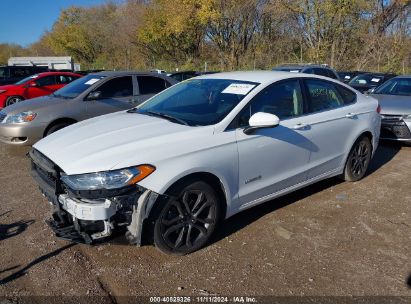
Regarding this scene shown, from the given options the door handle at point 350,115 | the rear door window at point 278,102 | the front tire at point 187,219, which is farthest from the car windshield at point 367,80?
the front tire at point 187,219

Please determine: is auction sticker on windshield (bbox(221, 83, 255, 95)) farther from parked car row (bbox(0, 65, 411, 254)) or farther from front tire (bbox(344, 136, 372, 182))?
front tire (bbox(344, 136, 372, 182))

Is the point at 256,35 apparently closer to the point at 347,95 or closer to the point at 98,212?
the point at 347,95

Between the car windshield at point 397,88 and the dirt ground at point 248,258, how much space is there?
4.60 m

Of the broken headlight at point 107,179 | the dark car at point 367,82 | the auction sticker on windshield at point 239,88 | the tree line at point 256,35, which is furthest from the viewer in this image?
the tree line at point 256,35

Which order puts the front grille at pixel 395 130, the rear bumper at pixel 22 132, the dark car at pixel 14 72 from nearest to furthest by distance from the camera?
the rear bumper at pixel 22 132
the front grille at pixel 395 130
the dark car at pixel 14 72

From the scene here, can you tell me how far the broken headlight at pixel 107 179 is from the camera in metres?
3.00

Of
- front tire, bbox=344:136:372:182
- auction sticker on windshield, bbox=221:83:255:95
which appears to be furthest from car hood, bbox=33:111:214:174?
front tire, bbox=344:136:372:182

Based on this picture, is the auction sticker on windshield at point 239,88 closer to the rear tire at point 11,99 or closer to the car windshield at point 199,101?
the car windshield at point 199,101

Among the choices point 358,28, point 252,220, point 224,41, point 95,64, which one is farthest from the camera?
point 95,64

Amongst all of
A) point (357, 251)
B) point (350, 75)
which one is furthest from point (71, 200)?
point (350, 75)

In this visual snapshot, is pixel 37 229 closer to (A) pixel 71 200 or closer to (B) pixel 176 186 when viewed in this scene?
(A) pixel 71 200

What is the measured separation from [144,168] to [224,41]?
3229cm

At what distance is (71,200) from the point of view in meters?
3.09

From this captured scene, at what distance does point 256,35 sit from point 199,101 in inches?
1205
